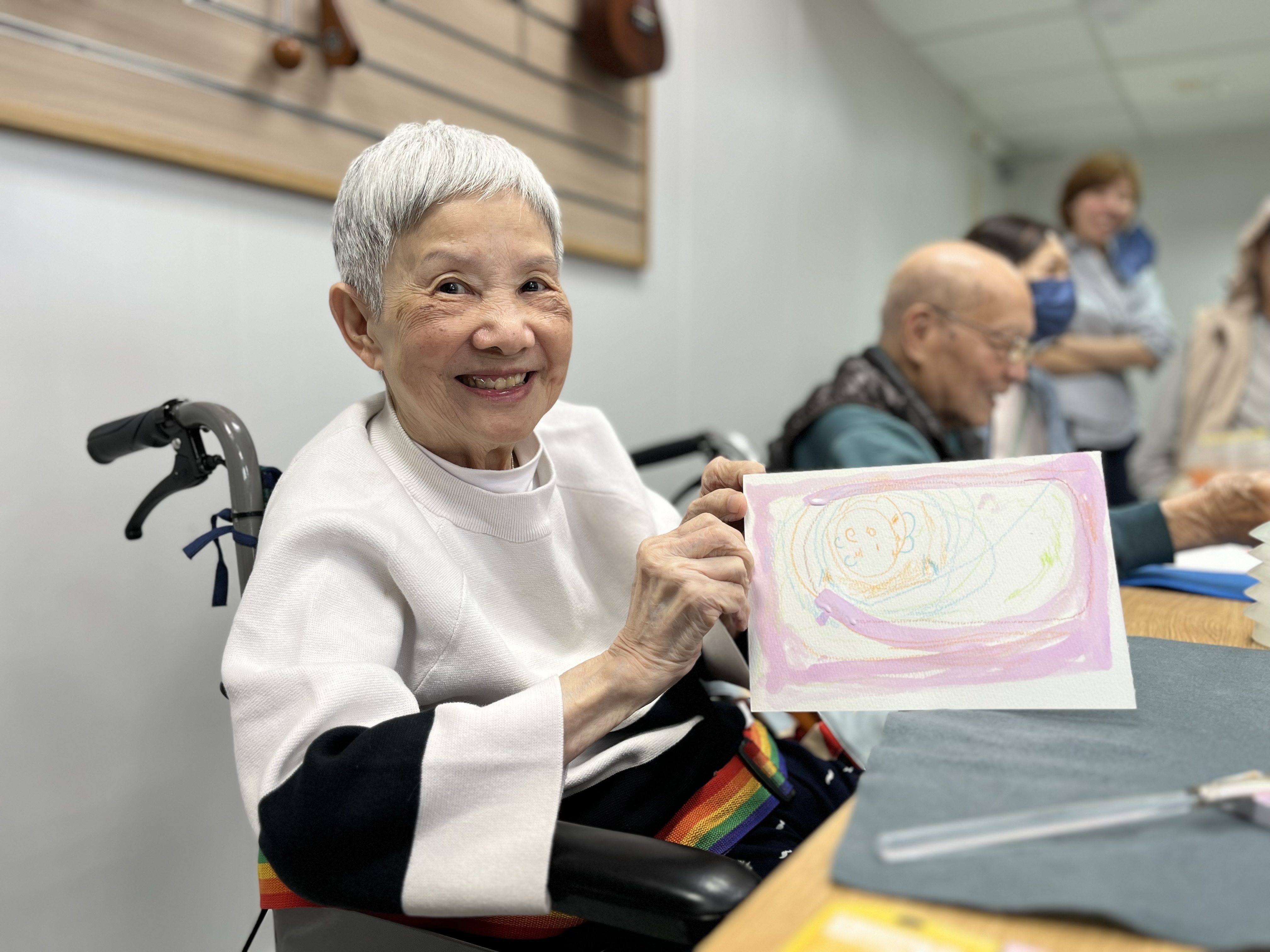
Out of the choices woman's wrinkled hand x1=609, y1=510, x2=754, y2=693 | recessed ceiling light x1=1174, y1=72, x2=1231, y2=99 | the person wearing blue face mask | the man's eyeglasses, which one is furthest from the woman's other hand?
recessed ceiling light x1=1174, y1=72, x2=1231, y2=99

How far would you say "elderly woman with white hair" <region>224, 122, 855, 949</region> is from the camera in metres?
0.64

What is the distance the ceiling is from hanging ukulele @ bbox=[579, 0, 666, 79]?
7.00 feet

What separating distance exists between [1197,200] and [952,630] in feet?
21.2

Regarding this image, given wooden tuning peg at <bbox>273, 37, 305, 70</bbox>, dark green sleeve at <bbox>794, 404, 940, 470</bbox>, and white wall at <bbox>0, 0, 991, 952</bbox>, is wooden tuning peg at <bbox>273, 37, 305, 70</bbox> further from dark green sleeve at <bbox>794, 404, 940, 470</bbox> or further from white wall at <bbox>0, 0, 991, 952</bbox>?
dark green sleeve at <bbox>794, 404, 940, 470</bbox>

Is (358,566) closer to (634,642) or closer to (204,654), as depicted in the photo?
(634,642)

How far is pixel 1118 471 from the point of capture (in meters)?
3.28

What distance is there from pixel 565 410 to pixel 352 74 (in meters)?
0.86

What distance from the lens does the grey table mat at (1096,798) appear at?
45cm

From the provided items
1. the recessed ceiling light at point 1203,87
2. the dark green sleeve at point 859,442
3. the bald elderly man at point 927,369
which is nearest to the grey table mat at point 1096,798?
the dark green sleeve at point 859,442

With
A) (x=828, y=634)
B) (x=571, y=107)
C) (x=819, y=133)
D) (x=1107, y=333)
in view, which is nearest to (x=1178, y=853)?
(x=828, y=634)

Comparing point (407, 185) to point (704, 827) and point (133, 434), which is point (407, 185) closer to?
point (133, 434)

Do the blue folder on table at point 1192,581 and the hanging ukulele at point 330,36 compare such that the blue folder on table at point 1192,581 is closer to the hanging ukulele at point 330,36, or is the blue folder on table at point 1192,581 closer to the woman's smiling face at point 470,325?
the woman's smiling face at point 470,325

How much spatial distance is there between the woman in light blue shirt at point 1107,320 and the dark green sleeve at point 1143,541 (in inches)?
74.1

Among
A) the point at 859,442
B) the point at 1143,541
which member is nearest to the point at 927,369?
the point at 859,442
